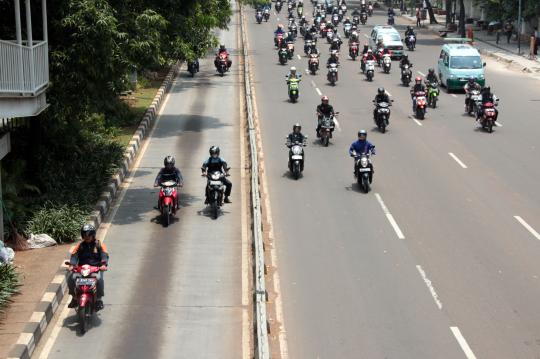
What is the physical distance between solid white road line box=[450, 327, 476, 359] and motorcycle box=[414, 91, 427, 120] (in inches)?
841

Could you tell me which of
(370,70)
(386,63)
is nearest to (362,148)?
(370,70)

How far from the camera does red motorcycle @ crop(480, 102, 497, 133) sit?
31.5m

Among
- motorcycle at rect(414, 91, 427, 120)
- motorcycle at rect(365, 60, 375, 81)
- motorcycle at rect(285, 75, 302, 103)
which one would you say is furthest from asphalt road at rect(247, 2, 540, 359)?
motorcycle at rect(365, 60, 375, 81)

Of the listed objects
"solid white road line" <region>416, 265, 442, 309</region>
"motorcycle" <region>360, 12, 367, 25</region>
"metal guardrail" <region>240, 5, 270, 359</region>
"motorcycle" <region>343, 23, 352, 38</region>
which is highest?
"motorcycle" <region>360, 12, 367, 25</region>

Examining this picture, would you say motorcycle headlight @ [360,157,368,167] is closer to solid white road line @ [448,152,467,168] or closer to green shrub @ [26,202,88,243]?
solid white road line @ [448,152,467,168]

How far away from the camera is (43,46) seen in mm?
18250

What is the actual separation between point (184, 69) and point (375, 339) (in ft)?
129

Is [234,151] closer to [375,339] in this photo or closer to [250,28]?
[375,339]

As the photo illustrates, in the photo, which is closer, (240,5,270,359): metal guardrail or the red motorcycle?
(240,5,270,359): metal guardrail

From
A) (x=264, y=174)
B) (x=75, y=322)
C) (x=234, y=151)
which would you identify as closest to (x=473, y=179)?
(x=264, y=174)

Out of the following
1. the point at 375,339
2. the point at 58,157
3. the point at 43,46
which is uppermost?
the point at 43,46

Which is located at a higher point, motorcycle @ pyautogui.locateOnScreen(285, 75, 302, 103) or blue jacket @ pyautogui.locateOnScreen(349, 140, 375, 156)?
motorcycle @ pyautogui.locateOnScreen(285, 75, 302, 103)

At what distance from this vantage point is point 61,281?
15266 millimetres

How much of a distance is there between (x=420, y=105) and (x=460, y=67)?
847 cm
